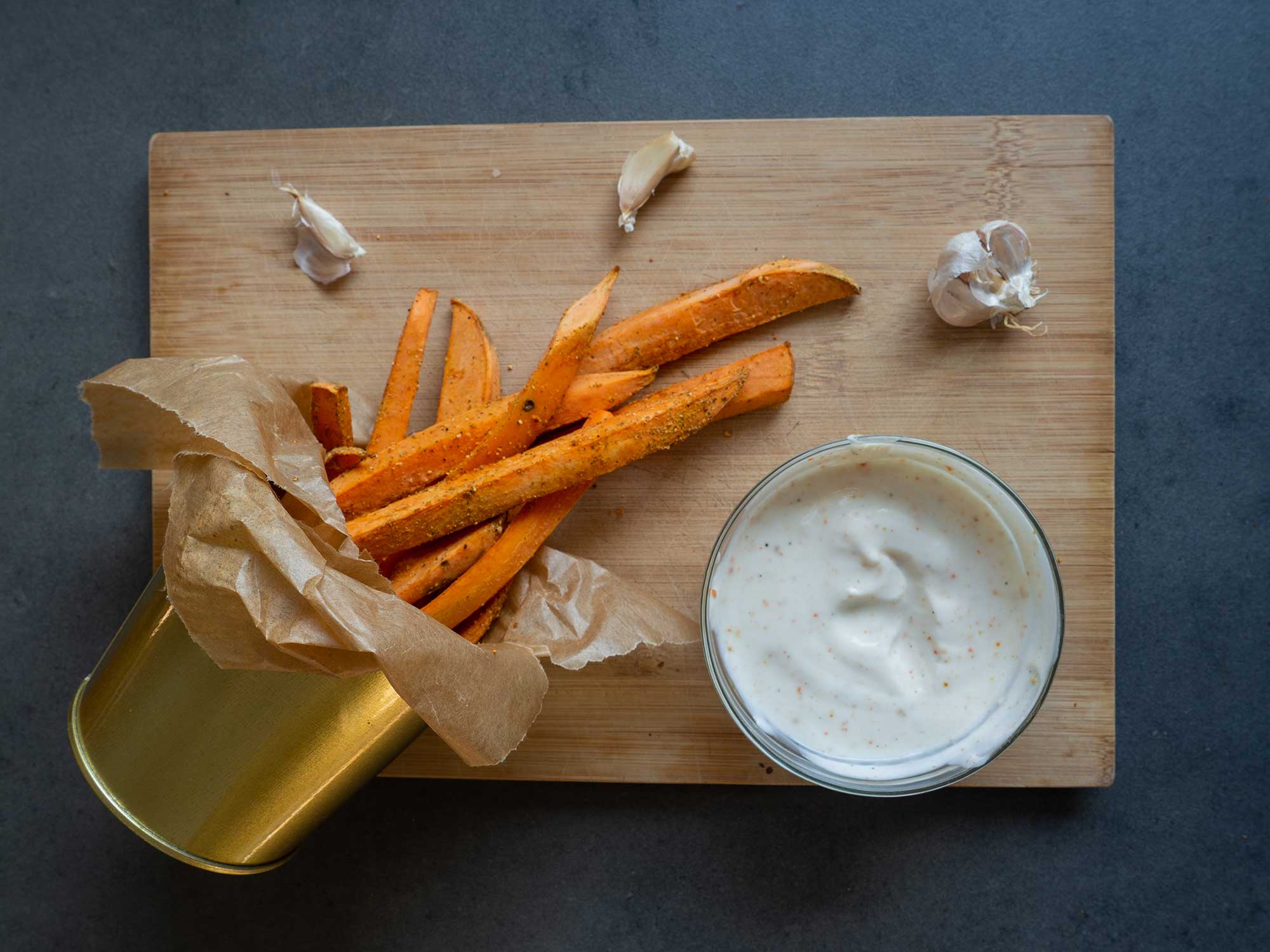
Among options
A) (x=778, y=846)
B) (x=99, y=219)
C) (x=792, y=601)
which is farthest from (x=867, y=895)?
(x=99, y=219)

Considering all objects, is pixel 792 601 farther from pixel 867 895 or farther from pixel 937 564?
pixel 867 895

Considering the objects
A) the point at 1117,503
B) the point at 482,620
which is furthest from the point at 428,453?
the point at 1117,503

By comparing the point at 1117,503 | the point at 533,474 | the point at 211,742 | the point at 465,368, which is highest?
the point at 465,368

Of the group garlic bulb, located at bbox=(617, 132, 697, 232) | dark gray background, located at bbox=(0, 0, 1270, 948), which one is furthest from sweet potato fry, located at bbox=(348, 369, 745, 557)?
dark gray background, located at bbox=(0, 0, 1270, 948)

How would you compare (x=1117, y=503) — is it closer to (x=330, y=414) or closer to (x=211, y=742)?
(x=330, y=414)

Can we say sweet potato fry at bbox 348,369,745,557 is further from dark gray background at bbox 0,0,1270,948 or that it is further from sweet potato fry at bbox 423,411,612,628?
dark gray background at bbox 0,0,1270,948

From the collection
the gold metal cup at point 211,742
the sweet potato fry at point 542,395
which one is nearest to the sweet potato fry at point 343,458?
the sweet potato fry at point 542,395
